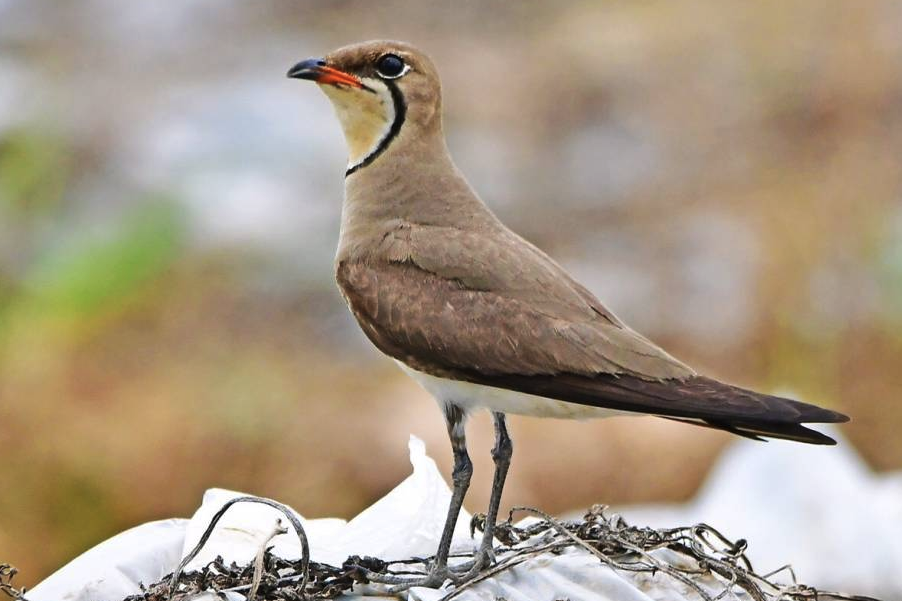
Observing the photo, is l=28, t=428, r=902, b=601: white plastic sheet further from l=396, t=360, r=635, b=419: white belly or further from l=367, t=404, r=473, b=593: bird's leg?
l=396, t=360, r=635, b=419: white belly

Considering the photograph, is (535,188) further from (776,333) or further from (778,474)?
(778,474)

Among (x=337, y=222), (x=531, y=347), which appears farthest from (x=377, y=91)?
(x=337, y=222)

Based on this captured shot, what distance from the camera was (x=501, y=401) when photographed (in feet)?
9.37

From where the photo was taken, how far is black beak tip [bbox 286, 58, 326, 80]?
3.03 metres

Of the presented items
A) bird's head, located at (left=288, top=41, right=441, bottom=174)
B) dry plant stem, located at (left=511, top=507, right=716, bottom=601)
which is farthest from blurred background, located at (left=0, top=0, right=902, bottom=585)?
dry plant stem, located at (left=511, top=507, right=716, bottom=601)

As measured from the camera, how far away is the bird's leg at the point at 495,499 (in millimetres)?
2762

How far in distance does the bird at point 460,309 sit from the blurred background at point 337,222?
2772mm

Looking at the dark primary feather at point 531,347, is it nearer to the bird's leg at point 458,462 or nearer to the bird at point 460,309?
the bird at point 460,309

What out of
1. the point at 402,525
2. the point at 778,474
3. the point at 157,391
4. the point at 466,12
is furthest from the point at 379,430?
→ the point at 466,12

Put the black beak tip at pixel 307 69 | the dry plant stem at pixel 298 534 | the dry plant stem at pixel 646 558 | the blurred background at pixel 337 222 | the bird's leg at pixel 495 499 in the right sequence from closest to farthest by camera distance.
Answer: the dry plant stem at pixel 298 534 → the dry plant stem at pixel 646 558 → the bird's leg at pixel 495 499 → the black beak tip at pixel 307 69 → the blurred background at pixel 337 222

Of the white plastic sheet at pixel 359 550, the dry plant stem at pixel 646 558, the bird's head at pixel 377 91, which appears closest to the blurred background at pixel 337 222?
the white plastic sheet at pixel 359 550

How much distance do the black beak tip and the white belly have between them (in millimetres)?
628

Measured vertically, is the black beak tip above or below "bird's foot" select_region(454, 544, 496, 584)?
above

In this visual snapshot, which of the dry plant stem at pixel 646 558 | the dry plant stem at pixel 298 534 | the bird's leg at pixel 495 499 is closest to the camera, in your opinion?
the dry plant stem at pixel 298 534
